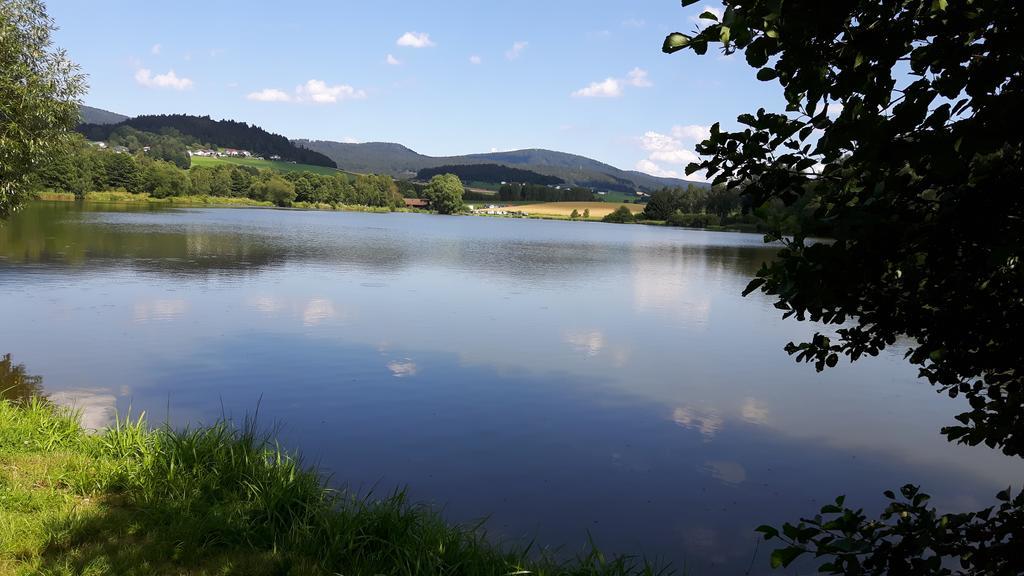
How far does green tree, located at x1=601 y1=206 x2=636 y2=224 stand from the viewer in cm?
15475

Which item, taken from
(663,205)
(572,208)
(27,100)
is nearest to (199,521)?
(27,100)

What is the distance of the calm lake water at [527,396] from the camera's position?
8.42m

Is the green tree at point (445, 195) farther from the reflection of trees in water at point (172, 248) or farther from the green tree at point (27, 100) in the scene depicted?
the green tree at point (27, 100)

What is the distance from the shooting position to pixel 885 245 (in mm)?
2479

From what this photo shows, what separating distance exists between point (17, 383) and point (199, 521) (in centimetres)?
794

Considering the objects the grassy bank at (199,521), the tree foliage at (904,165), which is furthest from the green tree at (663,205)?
the tree foliage at (904,165)

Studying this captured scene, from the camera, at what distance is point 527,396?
12.6 meters

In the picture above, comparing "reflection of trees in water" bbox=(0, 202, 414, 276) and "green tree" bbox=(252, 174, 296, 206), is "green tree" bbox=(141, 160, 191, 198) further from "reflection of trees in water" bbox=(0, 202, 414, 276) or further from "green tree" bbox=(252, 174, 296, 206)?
"reflection of trees in water" bbox=(0, 202, 414, 276)

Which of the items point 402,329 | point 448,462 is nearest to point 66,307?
point 402,329

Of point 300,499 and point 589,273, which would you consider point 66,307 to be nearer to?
point 300,499

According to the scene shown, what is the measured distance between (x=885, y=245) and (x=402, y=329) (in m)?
16.4

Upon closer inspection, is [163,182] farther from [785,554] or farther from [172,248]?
[785,554]

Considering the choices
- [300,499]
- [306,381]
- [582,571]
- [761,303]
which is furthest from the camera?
[761,303]

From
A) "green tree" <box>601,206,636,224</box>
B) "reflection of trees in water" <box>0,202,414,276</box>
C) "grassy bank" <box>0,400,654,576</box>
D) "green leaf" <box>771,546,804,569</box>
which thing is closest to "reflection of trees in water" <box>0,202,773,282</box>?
"reflection of trees in water" <box>0,202,414,276</box>
